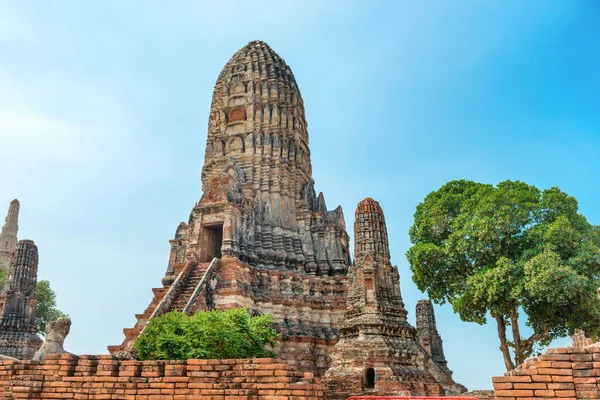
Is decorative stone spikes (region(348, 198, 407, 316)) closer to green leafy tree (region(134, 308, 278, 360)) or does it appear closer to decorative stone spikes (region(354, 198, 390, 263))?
decorative stone spikes (region(354, 198, 390, 263))

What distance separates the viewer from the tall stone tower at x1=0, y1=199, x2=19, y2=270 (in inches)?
1822

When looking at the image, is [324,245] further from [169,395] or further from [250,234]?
[169,395]

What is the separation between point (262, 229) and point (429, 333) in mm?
11646

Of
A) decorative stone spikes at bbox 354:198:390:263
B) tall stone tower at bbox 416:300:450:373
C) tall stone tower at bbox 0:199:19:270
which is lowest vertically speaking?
tall stone tower at bbox 416:300:450:373

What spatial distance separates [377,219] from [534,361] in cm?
1236

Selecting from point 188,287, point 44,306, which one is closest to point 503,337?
point 188,287

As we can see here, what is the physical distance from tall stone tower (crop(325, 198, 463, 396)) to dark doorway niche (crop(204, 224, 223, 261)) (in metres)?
8.38

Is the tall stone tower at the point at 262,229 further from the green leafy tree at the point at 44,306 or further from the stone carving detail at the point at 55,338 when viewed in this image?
the green leafy tree at the point at 44,306

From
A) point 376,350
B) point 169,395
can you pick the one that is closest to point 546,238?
point 376,350

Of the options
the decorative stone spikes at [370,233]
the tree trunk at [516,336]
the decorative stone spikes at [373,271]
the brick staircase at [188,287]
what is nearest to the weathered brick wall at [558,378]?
the decorative stone spikes at [373,271]

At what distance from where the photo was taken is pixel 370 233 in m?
19.2

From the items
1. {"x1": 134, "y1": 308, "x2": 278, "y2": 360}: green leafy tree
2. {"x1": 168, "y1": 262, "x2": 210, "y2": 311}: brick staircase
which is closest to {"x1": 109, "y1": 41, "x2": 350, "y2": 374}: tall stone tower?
{"x1": 168, "y1": 262, "x2": 210, "y2": 311}: brick staircase

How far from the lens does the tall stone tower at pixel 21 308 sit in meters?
25.2

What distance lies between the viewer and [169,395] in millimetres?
8094
